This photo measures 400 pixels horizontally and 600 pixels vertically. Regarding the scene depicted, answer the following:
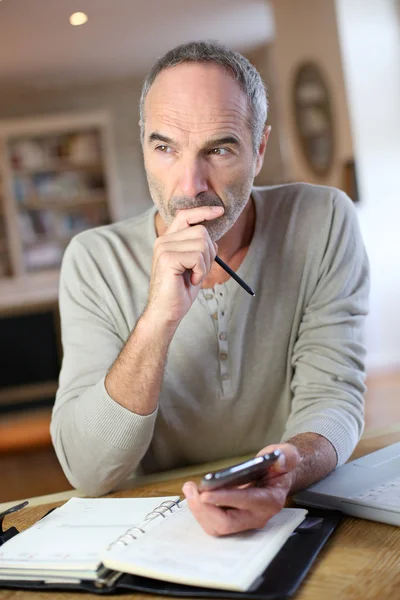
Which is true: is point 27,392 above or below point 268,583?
below

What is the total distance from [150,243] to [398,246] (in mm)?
4113

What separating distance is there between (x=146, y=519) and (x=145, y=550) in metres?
0.10

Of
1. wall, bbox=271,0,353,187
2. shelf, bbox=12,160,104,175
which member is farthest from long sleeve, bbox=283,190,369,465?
shelf, bbox=12,160,104,175

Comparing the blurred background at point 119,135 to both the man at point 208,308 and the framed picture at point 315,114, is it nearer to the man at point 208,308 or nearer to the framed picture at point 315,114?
the framed picture at point 315,114

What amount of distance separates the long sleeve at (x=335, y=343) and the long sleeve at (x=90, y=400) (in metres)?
0.26

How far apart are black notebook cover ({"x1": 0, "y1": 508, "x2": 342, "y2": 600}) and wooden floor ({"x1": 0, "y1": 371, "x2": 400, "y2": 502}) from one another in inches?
89.7

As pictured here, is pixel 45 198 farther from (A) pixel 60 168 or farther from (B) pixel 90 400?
(B) pixel 90 400

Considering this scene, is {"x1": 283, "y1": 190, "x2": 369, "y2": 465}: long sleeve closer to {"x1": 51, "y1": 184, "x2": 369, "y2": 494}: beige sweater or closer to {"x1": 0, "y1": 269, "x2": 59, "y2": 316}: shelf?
{"x1": 51, "y1": 184, "x2": 369, "y2": 494}: beige sweater

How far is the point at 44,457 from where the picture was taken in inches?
163

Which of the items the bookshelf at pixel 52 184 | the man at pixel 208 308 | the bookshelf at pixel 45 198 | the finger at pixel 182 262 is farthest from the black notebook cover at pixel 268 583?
the bookshelf at pixel 52 184

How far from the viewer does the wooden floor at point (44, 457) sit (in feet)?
11.0

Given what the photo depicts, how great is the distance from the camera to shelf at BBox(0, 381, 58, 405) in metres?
5.95

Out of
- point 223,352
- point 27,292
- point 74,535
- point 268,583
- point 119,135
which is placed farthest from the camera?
point 119,135

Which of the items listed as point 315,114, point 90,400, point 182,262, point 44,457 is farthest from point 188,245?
point 315,114
